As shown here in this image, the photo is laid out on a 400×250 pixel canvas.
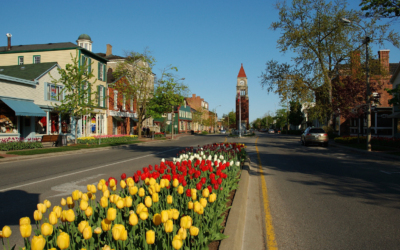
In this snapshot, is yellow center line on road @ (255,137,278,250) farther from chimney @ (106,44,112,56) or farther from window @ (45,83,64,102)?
chimney @ (106,44,112,56)

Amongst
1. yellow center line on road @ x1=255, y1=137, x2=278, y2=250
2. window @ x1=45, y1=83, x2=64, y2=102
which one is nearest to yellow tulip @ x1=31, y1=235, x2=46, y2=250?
yellow center line on road @ x1=255, y1=137, x2=278, y2=250

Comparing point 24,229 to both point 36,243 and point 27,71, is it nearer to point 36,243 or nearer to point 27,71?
point 36,243

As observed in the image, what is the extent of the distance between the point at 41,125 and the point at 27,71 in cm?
495

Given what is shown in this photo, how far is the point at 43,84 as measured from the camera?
79.4 ft

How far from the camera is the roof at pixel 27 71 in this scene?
77.8 ft

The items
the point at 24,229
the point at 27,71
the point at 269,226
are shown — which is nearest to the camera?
the point at 24,229

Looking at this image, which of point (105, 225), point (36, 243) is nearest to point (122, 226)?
point (105, 225)

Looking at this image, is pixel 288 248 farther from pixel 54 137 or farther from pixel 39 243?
pixel 54 137

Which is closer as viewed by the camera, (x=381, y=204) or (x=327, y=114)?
(x=381, y=204)

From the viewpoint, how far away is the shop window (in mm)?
23781

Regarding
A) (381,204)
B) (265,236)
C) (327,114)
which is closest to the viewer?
(265,236)

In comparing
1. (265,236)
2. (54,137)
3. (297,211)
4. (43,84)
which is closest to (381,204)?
(297,211)

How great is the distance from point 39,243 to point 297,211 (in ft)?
15.5

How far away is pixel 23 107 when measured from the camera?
2064 cm
